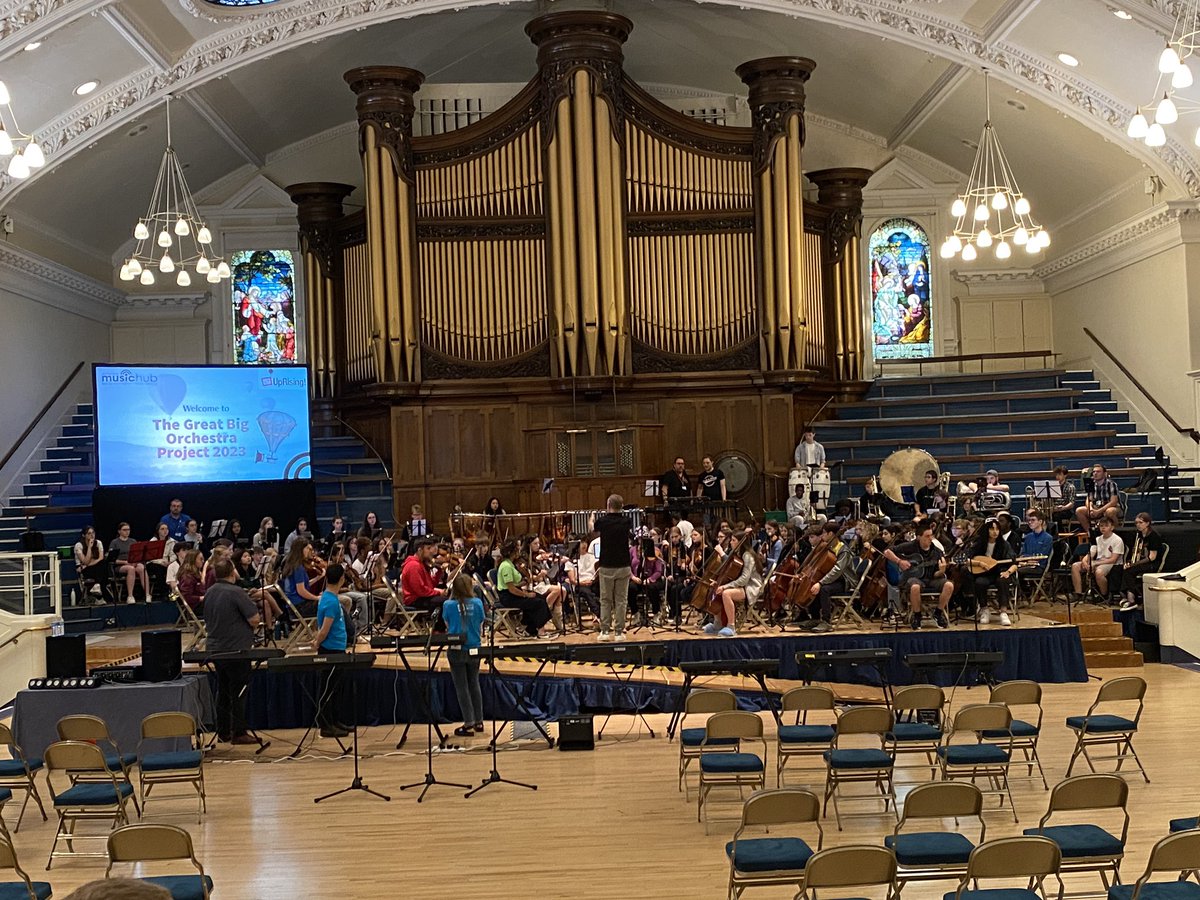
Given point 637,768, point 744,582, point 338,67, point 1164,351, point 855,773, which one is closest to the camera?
point 855,773

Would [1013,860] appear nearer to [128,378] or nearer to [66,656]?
[66,656]

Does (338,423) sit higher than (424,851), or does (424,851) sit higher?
(338,423)

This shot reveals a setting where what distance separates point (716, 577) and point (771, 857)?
7.98 meters

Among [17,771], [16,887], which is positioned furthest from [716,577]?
[16,887]

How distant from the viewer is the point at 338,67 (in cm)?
2131

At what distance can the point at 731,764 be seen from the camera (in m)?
8.34

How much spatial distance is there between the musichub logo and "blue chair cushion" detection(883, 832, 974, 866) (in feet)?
51.0

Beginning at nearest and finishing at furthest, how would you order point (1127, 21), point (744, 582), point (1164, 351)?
point (744, 582) → point (1127, 21) → point (1164, 351)

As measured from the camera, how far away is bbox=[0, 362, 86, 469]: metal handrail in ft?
61.0

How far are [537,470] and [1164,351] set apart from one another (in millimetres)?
9404

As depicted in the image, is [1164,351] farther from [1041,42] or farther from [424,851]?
[424,851]

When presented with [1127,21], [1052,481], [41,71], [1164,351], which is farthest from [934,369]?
[41,71]

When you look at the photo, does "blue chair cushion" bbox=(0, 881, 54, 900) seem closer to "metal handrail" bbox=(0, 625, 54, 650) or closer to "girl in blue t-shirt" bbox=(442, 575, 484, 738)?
"girl in blue t-shirt" bbox=(442, 575, 484, 738)

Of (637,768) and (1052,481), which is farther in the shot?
(1052,481)
